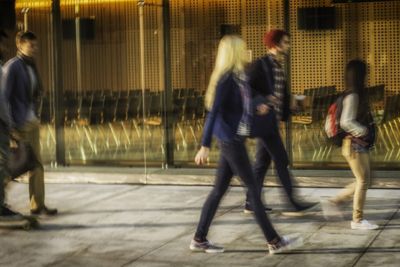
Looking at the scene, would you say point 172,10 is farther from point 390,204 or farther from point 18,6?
point 390,204

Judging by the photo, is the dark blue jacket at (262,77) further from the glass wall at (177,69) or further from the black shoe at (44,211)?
the glass wall at (177,69)

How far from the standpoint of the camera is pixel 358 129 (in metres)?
7.88

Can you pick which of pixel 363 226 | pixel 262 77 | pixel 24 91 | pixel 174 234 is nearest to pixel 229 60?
pixel 262 77

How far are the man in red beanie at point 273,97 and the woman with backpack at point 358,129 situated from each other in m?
0.78

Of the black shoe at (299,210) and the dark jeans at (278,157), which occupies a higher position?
the dark jeans at (278,157)

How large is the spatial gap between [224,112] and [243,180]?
614mm

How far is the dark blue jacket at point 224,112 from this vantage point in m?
7.22

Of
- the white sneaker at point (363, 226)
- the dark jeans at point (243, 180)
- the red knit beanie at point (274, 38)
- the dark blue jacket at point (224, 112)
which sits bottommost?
the white sneaker at point (363, 226)

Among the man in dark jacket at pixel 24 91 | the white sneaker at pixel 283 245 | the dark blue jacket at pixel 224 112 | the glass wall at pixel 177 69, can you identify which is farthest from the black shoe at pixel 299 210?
the man in dark jacket at pixel 24 91

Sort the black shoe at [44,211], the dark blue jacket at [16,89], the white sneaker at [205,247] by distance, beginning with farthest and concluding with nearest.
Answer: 1. the black shoe at [44,211]
2. the dark blue jacket at [16,89]
3. the white sneaker at [205,247]

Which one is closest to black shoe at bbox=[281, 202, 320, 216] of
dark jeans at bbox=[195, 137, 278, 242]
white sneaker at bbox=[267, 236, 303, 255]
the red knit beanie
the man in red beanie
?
the man in red beanie

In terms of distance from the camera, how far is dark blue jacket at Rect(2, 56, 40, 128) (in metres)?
8.77

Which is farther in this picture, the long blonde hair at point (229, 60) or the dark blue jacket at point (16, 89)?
the dark blue jacket at point (16, 89)

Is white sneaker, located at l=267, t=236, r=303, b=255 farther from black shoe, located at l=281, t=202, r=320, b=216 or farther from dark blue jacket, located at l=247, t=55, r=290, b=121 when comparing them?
Result: dark blue jacket, located at l=247, t=55, r=290, b=121
